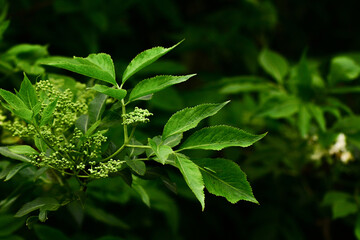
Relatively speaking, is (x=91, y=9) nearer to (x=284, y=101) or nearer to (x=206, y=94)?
(x=206, y=94)

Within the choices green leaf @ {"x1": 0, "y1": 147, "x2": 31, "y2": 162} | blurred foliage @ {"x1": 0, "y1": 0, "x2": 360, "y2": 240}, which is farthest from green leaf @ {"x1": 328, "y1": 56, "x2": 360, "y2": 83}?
green leaf @ {"x1": 0, "y1": 147, "x2": 31, "y2": 162}

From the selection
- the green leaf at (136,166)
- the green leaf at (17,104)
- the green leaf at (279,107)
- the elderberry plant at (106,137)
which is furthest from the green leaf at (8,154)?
the green leaf at (279,107)

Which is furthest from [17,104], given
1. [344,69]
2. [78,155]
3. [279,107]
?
[344,69]

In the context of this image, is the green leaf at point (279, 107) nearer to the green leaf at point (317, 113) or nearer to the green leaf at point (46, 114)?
the green leaf at point (317, 113)

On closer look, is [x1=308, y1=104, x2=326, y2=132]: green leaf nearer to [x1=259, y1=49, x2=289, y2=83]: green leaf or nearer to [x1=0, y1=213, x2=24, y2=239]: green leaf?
[x1=259, y1=49, x2=289, y2=83]: green leaf

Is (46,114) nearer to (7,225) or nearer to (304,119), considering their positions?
(7,225)

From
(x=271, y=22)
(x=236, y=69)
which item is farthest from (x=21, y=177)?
(x=236, y=69)
